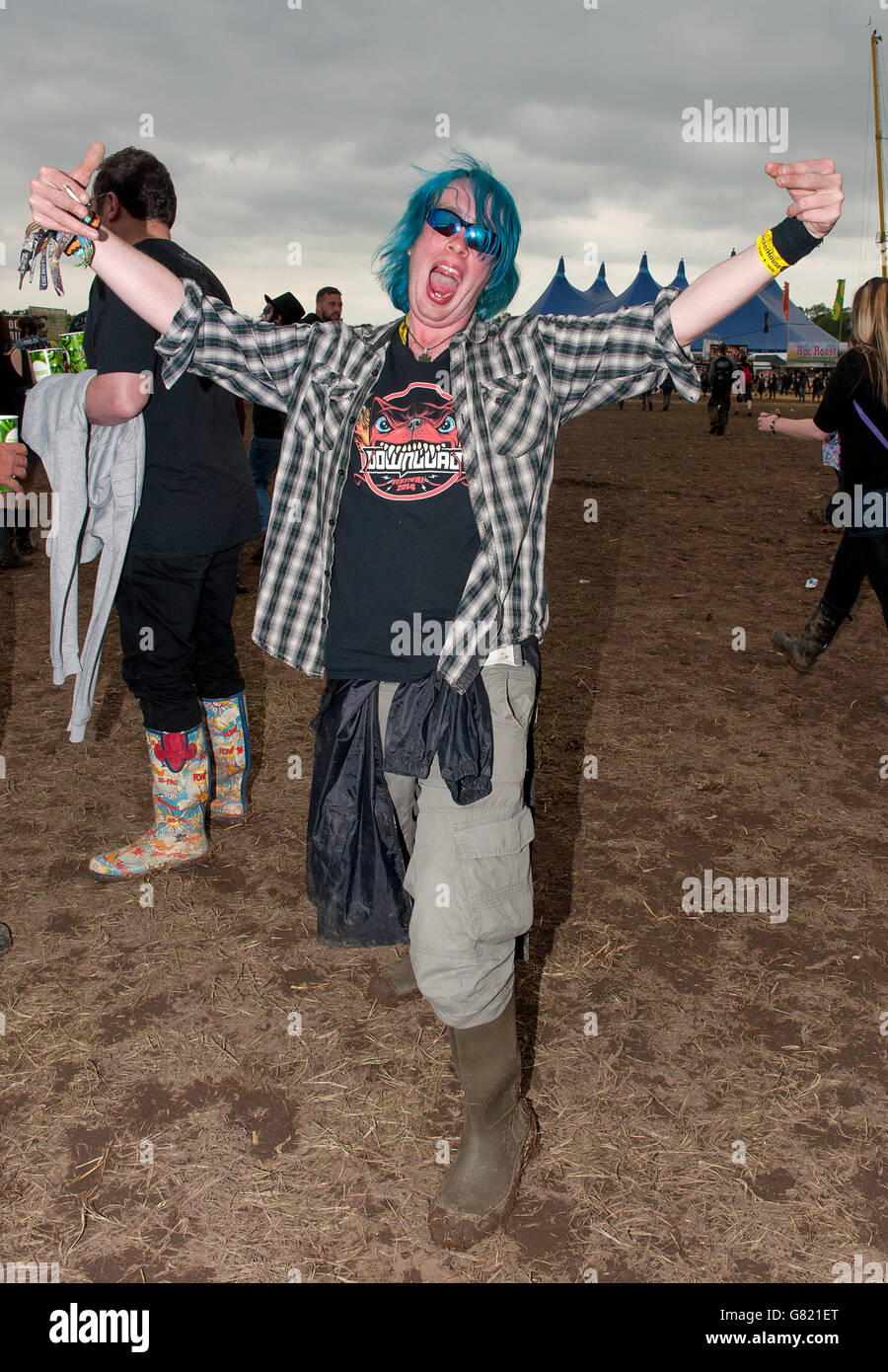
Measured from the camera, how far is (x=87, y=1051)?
315 centimetres

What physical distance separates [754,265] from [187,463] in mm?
A: 2218

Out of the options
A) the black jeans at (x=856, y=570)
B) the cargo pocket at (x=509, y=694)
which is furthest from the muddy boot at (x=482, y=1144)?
the black jeans at (x=856, y=570)

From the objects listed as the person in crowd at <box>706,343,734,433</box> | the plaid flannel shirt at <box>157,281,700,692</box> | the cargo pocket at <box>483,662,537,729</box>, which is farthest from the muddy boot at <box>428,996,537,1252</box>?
the person in crowd at <box>706,343,734,433</box>

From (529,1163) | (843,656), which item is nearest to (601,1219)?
(529,1163)

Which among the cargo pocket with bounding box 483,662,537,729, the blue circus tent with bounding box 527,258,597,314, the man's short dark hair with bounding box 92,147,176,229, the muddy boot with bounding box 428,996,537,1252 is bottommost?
the muddy boot with bounding box 428,996,537,1252

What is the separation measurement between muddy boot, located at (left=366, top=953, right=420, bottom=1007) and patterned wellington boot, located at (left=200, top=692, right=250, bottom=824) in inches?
56.9

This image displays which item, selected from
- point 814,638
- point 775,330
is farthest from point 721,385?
point 775,330

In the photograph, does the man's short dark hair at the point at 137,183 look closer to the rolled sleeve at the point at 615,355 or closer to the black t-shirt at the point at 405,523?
the black t-shirt at the point at 405,523

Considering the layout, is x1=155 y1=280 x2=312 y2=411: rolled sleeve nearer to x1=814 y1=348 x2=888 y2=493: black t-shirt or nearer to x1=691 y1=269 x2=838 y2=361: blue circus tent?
x1=814 y1=348 x2=888 y2=493: black t-shirt

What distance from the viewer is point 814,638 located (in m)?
6.65

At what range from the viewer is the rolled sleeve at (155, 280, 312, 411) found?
94.2 inches

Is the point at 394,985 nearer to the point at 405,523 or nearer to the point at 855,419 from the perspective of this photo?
the point at 405,523

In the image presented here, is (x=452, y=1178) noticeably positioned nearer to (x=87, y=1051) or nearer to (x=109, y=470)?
(x=87, y=1051)

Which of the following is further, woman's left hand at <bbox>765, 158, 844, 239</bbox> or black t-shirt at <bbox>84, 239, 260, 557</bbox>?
black t-shirt at <bbox>84, 239, 260, 557</bbox>
